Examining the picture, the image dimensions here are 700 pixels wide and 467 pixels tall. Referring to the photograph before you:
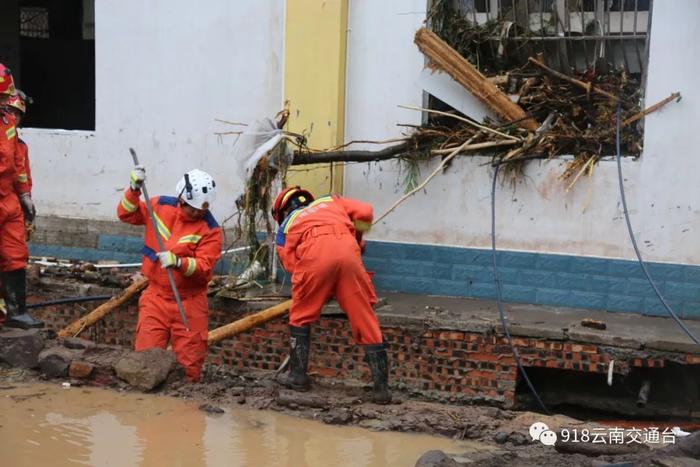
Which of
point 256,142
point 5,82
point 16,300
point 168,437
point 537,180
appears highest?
point 5,82

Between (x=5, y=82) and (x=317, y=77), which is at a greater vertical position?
(x=317, y=77)

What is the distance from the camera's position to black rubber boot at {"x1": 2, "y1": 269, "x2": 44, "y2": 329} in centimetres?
716

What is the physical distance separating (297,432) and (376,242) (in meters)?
3.29

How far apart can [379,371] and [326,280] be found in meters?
0.68

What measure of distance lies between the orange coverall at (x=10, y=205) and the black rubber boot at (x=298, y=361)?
227cm

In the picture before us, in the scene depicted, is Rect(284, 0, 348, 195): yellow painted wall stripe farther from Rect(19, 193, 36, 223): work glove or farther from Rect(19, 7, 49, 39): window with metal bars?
Rect(19, 7, 49, 39): window with metal bars

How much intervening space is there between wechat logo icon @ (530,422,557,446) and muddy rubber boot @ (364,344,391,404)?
3.74 feet

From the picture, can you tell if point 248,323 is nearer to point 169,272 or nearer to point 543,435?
point 169,272

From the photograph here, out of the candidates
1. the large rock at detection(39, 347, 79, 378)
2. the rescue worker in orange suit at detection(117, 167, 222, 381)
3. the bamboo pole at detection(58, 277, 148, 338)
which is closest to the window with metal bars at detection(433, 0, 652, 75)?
the rescue worker in orange suit at detection(117, 167, 222, 381)

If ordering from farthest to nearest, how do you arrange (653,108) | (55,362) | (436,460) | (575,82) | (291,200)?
(575,82)
(653,108)
(291,200)
(55,362)
(436,460)

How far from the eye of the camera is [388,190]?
8.52 m

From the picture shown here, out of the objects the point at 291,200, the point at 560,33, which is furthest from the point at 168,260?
the point at 560,33

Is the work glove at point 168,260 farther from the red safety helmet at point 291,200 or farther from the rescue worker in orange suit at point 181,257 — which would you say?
the red safety helmet at point 291,200

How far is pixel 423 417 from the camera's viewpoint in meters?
5.72
